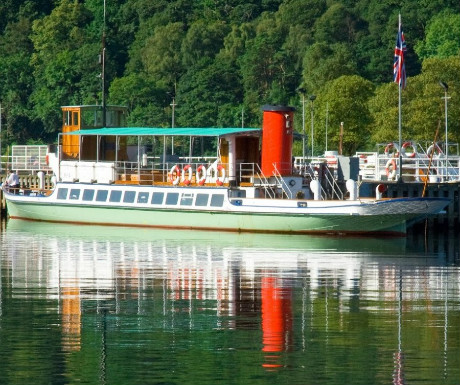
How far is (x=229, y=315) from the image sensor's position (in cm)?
4184

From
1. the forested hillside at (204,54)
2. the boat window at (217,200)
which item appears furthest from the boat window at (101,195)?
the forested hillside at (204,54)

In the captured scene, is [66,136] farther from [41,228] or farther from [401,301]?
[401,301]

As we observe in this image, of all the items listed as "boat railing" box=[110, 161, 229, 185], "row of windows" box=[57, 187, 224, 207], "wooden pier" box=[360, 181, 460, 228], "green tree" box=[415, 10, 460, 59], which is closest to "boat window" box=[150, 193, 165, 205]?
"row of windows" box=[57, 187, 224, 207]

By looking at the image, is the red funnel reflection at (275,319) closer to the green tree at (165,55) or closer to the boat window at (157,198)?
the boat window at (157,198)

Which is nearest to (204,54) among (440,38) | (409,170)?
(440,38)

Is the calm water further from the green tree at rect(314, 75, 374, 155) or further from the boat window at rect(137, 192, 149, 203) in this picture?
the green tree at rect(314, 75, 374, 155)

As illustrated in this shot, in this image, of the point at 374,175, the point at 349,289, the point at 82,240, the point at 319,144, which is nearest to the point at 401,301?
the point at 349,289

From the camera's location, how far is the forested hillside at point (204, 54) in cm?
15399

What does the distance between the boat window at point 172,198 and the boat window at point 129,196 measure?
2.07 m

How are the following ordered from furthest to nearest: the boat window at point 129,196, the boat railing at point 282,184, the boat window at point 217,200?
the boat window at point 129,196
the boat window at point 217,200
the boat railing at point 282,184

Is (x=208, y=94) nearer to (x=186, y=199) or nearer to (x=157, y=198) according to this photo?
(x=157, y=198)

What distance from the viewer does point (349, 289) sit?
4759cm

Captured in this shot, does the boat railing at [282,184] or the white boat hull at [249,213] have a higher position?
the boat railing at [282,184]

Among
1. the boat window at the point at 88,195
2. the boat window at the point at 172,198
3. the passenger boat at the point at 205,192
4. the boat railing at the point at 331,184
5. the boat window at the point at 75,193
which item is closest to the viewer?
the passenger boat at the point at 205,192
